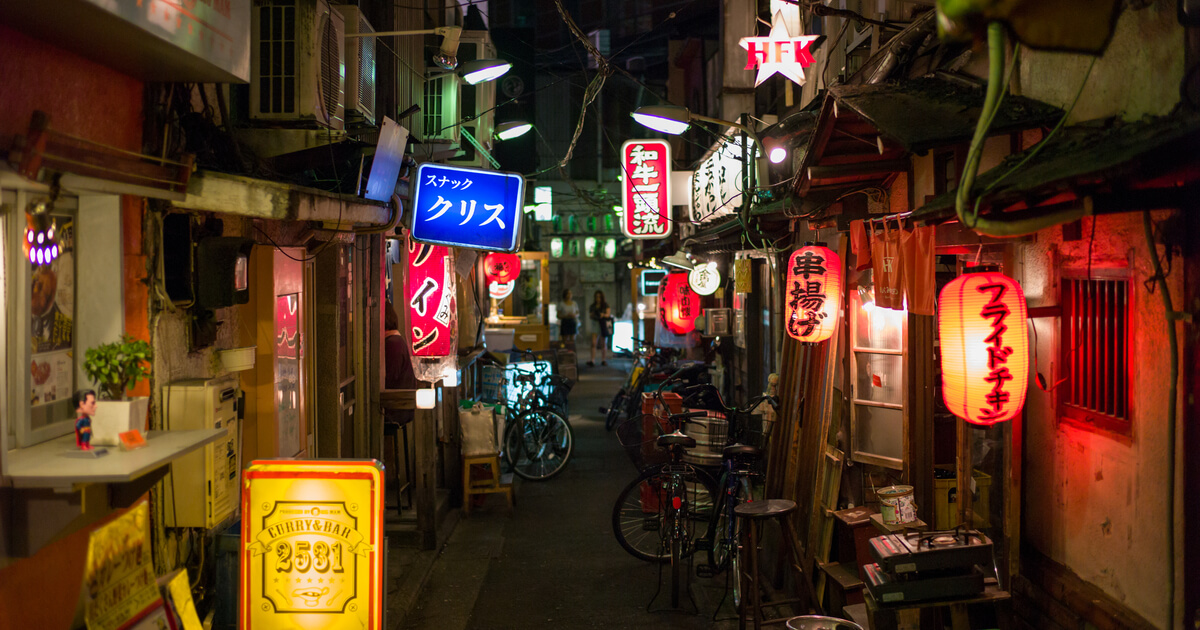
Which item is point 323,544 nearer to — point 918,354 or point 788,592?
point 918,354

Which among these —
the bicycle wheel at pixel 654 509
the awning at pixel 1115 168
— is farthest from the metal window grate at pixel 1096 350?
the bicycle wheel at pixel 654 509

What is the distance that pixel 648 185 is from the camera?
18906mm

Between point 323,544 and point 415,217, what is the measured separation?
18.0ft

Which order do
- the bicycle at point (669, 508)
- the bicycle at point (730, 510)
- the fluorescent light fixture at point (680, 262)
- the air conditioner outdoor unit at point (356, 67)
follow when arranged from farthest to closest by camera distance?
the fluorescent light fixture at point (680, 262) < the bicycle at point (669, 508) < the air conditioner outdoor unit at point (356, 67) < the bicycle at point (730, 510)

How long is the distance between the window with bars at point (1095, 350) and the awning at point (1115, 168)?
2.73 ft

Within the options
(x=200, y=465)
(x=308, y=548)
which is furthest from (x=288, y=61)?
(x=308, y=548)

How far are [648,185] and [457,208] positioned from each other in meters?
9.28

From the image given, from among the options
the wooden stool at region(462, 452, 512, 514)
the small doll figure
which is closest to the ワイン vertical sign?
the wooden stool at region(462, 452, 512, 514)

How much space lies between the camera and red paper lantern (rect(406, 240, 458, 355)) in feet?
36.0

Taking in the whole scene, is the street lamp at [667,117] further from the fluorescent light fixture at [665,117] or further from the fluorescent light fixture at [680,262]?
the fluorescent light fixture at [680,262]

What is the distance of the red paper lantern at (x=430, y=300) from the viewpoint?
1098 cm

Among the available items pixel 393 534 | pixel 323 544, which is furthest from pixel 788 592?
pixel 323 544

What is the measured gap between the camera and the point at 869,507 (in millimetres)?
8789

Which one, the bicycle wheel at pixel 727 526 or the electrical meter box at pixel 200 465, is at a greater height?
the electrical meter box at pixel 200 465
